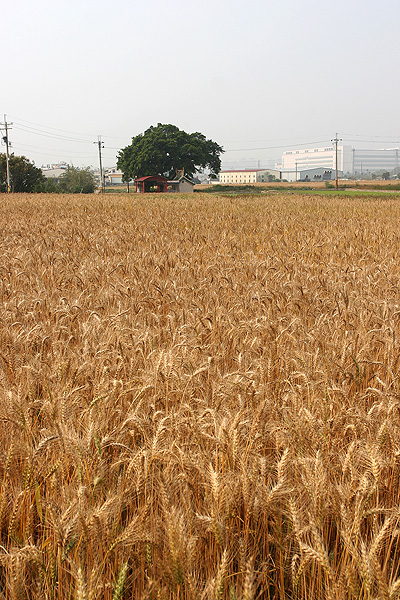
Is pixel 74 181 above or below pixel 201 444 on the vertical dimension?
above

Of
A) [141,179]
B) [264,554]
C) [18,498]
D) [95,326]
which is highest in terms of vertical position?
[141,179]

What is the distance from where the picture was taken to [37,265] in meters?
6.04

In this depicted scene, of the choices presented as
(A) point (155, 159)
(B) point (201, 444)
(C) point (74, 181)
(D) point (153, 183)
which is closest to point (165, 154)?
(A) point (155, 159)

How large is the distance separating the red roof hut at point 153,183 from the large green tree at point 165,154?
2331 mm

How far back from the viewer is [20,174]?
73375 mm

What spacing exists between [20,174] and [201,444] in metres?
78.2

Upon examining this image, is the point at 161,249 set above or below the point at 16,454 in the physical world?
above

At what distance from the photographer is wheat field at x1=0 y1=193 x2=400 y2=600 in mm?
1389

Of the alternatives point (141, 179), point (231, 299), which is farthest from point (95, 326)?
point (141, 179)

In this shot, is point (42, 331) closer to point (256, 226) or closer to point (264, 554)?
point (264, 554)

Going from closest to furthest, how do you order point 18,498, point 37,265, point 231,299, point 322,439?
point 18,498
point 322,439
point 231,299
point 37,265

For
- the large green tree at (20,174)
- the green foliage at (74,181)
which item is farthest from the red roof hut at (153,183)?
the green foliage at (74,181)

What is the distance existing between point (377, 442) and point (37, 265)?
5.02 m

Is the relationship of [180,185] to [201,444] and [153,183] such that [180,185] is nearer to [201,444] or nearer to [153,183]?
[153,183]
